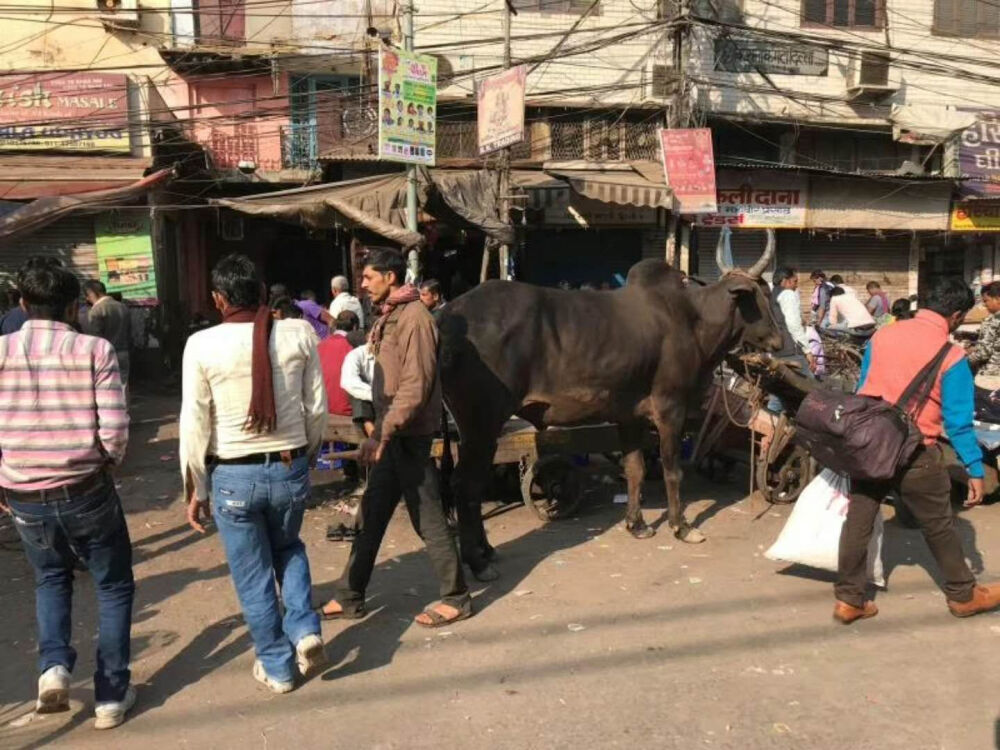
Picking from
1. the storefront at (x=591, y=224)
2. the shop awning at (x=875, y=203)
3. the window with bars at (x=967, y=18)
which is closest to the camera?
the storefront at (x=591, y=224)

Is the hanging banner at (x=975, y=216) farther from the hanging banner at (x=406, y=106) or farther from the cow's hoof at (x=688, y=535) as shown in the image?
the cow's hoof at (x=688, y=535)

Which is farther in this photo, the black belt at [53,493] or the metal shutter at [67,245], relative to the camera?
the metal shutter at [67,245]

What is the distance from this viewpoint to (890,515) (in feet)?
22.2

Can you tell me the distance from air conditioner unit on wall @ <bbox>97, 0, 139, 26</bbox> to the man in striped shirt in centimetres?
1679

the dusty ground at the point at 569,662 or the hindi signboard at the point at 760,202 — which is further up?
the hindi signboard at the point at 760,202

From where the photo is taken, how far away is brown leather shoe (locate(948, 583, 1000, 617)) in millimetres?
4480

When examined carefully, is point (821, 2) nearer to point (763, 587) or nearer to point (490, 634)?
point (763, 587)

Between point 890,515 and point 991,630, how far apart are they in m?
2.44

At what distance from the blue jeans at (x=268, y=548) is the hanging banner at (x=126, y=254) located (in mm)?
13358

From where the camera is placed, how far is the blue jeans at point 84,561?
3.39 m

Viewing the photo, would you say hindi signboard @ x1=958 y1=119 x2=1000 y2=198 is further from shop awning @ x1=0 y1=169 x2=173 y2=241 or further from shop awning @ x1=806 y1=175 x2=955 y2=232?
shop awning @ x1=0 y1=169 x2=173 y2=241

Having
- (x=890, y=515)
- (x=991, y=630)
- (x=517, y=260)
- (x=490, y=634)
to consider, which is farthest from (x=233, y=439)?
(x=517, y=260)

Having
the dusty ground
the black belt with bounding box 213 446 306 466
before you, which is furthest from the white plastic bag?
the black belt with bounding box 213 446 306 466

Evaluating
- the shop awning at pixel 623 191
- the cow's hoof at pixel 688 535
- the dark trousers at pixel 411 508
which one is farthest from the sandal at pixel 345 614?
the shop awning at pixel 623 191
